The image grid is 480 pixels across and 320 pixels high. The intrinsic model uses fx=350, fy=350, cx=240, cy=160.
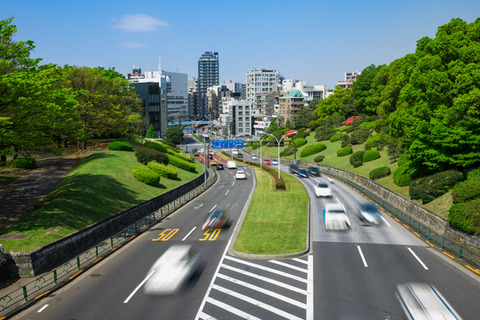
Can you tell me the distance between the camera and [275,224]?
30.2 meters

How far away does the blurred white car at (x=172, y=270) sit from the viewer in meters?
17.5

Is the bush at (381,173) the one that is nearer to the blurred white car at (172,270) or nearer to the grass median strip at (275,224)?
the grass median strip at (275,224)

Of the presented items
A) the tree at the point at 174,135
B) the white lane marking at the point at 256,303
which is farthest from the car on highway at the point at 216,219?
the tree at the point at 174,135

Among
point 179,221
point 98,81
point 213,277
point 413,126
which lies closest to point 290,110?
point 98,81

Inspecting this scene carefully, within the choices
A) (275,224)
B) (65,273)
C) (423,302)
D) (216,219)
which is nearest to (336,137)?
(216,219)

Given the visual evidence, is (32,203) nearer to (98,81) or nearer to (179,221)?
(179,221)

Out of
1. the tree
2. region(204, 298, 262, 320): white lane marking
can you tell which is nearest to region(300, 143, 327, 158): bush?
the tree

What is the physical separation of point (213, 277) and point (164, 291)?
2.97 metres

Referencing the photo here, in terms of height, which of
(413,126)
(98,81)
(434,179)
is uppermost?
(98,81)

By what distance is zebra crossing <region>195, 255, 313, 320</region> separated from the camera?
1498cm

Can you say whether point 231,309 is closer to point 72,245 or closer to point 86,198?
point 72,245

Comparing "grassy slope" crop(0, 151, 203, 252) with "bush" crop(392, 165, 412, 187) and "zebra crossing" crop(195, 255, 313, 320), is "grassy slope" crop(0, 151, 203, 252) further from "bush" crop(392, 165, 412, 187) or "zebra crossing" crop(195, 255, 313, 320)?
"bush" crop(392, 165, 412, 187)

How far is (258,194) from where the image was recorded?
45.7 metres

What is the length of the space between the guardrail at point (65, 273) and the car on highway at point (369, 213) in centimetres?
1936
